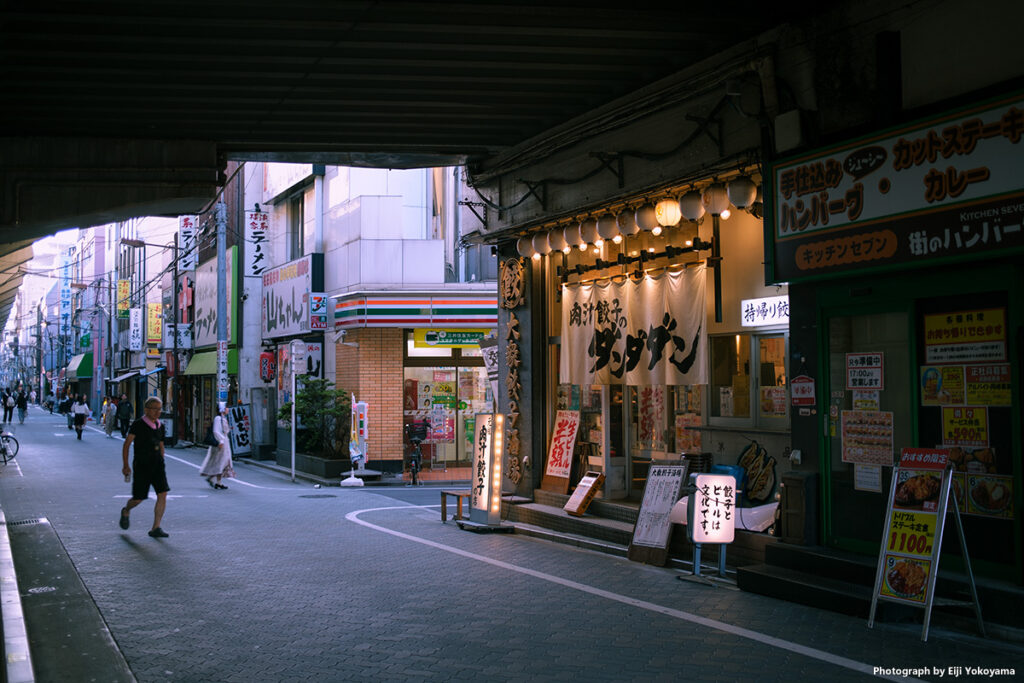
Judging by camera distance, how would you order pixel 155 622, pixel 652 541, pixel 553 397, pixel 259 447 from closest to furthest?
pixel 155 622, pixel 652 541, pixel 553 397, pixel 259 447

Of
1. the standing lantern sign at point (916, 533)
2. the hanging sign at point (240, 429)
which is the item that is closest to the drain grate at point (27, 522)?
the standing lantern sign at point (916, 533)

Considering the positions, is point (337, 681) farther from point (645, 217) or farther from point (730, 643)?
point (645, 217)

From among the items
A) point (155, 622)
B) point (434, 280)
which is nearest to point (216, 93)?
point (155, 622)

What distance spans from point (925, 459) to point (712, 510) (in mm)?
2673

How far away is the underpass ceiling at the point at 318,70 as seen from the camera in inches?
366

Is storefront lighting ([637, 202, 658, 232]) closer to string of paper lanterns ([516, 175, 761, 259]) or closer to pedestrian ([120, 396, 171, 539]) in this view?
string of paper lanterns ([516, 175, 761, 259])

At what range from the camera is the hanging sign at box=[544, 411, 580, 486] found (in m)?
14.6

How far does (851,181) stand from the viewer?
9.17m

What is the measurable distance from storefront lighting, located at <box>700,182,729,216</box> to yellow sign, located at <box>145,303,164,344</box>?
40.0 m

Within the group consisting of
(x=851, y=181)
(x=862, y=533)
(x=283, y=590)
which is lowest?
(x=283, y=590)

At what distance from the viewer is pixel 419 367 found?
26094 mm

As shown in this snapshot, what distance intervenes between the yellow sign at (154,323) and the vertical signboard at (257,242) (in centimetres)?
1580

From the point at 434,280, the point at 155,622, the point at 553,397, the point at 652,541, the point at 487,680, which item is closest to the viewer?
the point at 487,680

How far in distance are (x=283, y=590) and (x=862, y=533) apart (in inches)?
237
